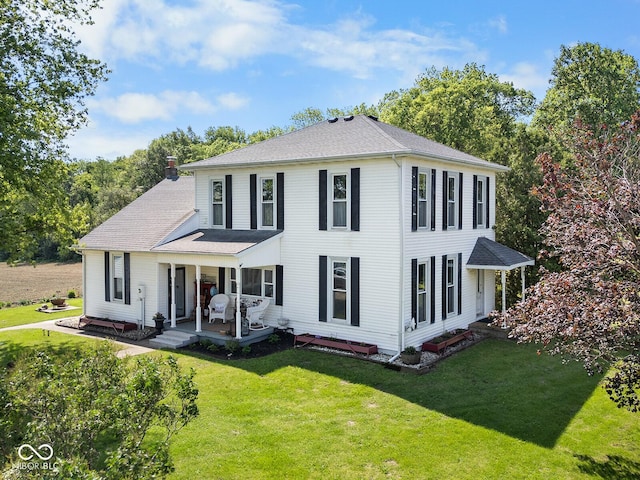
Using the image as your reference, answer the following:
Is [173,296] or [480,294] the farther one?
[480,294]

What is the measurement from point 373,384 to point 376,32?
51.6ft

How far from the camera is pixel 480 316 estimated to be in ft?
62.4

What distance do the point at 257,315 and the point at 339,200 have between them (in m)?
4.93

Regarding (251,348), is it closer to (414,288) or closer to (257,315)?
(257,315)

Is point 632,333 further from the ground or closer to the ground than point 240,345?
further from the ground

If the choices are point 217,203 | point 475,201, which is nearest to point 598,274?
point 475,201

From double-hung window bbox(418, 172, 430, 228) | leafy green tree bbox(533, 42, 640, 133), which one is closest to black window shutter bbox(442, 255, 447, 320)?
double-hung window bbox(418, 172, 430, 228)

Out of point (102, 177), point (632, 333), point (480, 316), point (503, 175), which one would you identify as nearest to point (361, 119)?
point (503, 175)

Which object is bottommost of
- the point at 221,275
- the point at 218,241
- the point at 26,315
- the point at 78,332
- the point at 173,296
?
the point at 26,315

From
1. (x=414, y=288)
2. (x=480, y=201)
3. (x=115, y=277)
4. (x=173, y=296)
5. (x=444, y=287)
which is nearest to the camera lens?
(x=414, y=288)

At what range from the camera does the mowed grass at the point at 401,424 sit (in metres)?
7.97

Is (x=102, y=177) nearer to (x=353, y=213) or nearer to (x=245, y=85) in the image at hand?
(x=245, y=85)

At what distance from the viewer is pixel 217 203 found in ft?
61.0

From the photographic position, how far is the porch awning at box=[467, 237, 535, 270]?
17.2m
